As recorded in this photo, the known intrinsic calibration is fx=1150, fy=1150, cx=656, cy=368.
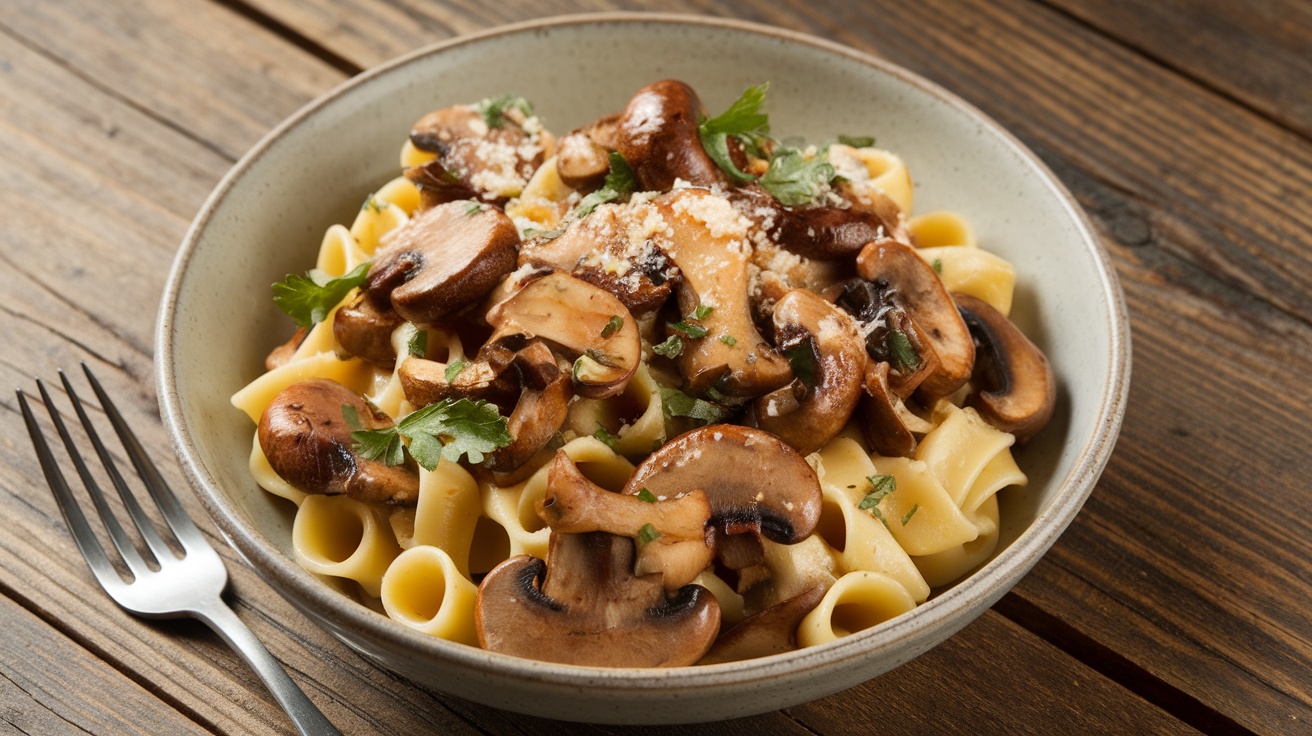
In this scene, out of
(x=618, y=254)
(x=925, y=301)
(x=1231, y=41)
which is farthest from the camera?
(x=1231, y=41)

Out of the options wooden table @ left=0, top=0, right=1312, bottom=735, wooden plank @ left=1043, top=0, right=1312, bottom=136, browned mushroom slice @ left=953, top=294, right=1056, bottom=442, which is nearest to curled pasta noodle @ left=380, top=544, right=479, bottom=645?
wooden table @ left=0, top=0, right=1312, bottom=735

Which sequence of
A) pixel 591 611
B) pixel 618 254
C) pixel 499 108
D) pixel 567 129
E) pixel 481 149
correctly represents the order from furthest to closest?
1. pixel 567 129
2. pixel 499 108
3. pixel 481 149
4. pixel 618 254
5. pixel 591 611

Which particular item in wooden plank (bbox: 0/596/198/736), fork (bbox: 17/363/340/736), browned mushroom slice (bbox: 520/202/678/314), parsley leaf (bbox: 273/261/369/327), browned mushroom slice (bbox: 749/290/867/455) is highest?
browned mushroom slice (bbox: 520/202/678/314)

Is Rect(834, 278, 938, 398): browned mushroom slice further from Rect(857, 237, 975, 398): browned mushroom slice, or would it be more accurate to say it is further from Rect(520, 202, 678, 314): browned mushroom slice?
Rect(520, 202, 678, 314): browned mushroom slice

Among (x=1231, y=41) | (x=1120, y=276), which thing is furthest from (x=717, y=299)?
(x=1231, y=41)

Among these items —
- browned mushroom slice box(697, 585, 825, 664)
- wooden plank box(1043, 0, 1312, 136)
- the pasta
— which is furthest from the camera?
wooden plank box(1043, 0, 1312, 136)

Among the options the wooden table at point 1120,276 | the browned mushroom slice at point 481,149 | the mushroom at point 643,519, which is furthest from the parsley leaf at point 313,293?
the mushroom at point 643,519

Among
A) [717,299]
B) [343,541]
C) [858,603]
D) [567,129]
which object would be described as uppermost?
[717,299]

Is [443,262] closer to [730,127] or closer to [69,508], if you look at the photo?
[730,127]
